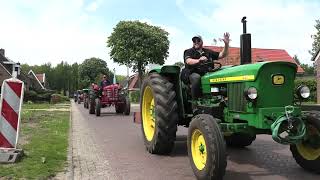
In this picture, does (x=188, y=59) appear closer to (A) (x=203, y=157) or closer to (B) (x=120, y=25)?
(A) (x=203, y=157)

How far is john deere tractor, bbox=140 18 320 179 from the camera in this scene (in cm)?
641

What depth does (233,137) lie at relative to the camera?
969 cm

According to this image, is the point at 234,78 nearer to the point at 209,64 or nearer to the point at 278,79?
the point at 278,79

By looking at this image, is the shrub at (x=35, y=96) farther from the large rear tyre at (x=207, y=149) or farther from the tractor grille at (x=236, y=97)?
the large rear tyre at (x=207, y=149)

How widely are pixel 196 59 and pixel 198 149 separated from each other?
207 cm

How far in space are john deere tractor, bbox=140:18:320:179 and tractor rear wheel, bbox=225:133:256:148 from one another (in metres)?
1.44

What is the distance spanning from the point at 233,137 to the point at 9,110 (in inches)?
169

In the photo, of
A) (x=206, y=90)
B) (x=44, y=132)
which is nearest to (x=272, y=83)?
(x=206, y=90)

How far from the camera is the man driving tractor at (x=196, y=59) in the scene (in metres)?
8.41

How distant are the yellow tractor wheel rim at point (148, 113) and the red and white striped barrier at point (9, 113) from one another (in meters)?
2.64

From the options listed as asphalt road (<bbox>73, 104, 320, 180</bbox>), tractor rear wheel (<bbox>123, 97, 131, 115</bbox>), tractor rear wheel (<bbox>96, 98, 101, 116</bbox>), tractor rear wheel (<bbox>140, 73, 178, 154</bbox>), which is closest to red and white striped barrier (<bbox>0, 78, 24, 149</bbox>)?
asphalt road (<bbox>73, 104, 320, 180</bbox>)

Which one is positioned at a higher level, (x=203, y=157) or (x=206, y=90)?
(x=206, y=90)

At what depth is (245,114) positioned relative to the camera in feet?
23.2

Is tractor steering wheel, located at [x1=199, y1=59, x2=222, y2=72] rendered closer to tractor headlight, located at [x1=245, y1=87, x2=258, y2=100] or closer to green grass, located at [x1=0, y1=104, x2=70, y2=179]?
tractor headlight, located at [x1=245, y1=87, x2=258, y2=100]
